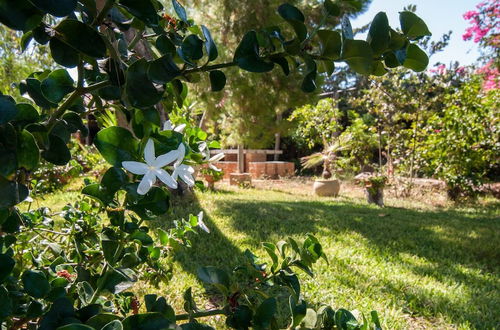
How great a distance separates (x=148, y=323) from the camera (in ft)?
1.24

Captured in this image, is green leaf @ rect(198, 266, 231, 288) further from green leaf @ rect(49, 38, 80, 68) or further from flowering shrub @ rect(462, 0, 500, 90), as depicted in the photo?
flowering shrub @ rect(462, 0, 500, 90)

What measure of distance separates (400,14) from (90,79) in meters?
0.46

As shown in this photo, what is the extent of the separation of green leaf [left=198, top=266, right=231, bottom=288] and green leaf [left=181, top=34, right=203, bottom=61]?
1.11 feet

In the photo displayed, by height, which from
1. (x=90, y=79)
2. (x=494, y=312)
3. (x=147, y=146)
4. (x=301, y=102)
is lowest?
(x=494, y=312)

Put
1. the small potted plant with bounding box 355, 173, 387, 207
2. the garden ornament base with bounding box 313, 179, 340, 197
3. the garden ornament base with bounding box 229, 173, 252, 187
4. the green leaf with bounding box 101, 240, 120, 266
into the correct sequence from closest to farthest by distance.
A: the green leaf with bounding box 101, 240, 120, 266, the small potted plant with bounding box 355, 173, 387, 207, the garden ornament base with bounding box 313, 179, 340, 197, the garden ornament base with bounding box 229, 173, 252, 187

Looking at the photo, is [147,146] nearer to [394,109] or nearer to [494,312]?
[494,312]

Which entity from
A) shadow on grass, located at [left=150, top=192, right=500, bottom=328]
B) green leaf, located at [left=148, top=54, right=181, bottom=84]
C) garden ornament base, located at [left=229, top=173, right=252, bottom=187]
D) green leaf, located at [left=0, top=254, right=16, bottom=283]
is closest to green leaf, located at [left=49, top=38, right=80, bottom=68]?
green leaf, located at [left=148, top=54, right=181, bottom=84]

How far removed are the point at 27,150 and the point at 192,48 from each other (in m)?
0.19

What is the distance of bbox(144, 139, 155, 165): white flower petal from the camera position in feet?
1.36

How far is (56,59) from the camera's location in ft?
1.24

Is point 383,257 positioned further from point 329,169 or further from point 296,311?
point 329,169

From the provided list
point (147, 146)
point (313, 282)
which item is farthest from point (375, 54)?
point (313, 282)

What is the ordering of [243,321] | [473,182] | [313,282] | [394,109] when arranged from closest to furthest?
[243,321] < [313,282] < [473,182] < [394,109]

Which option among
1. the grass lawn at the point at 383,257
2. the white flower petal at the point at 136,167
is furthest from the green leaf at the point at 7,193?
the grass lawn at the point at 383,257
